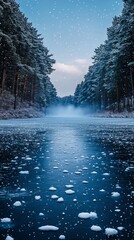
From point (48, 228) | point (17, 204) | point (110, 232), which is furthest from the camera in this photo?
point (17, 204)

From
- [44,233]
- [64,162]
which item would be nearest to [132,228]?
[44,233]

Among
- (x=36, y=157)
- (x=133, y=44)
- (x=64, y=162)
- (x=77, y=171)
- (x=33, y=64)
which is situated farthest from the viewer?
(x=33, y=64)

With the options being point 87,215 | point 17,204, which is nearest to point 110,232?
point 87,215

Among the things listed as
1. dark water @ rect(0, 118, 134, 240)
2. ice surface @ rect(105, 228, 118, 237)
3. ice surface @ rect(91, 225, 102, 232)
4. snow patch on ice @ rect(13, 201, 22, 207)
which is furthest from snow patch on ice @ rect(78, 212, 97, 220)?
snow patch on ice @ rect(13, 201, 22, 207)

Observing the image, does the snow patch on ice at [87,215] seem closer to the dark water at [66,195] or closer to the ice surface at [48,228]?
the dark water at [66,195]

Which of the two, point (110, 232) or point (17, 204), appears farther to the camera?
point (17, 204)

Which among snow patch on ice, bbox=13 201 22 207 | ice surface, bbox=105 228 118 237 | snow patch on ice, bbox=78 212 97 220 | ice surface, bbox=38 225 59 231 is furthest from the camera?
snow patch on ice, bbox=13 201 22 207

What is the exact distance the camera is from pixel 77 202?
10.5ft

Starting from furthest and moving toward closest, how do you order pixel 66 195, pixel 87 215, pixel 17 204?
pixel 66 195 < pixel 17 204 < pixel 87 215

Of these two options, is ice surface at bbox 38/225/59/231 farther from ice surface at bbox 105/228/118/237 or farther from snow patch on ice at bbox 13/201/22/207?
snow patch on ice at bbox 13/201/22/207

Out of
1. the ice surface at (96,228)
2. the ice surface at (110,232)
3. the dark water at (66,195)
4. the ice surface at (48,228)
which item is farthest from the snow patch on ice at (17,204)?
the ice surface at (110,232)

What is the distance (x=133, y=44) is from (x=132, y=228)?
107 ft

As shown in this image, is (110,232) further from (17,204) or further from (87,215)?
(17,204)

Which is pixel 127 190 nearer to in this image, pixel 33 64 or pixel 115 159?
pixel 115 159
